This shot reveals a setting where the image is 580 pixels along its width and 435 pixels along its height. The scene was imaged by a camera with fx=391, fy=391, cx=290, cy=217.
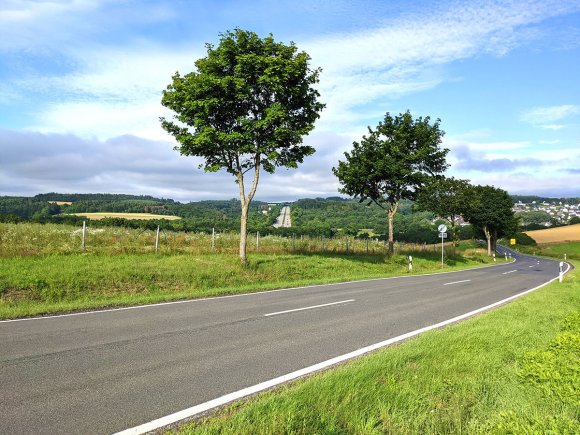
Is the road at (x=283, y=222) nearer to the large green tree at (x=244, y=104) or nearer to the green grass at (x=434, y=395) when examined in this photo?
the large green tree at (x=244, y=104)

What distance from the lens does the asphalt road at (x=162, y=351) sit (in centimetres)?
411

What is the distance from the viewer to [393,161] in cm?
2880

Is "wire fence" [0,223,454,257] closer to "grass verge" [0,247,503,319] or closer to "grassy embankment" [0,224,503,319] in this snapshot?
"grassy embankment" [0,224,503,319]

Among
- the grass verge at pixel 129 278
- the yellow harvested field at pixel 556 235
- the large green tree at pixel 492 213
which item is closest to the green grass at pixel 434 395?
the grass verge at pixel 129 278

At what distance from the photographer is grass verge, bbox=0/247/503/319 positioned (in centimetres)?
1095

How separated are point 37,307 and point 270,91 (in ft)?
41.1

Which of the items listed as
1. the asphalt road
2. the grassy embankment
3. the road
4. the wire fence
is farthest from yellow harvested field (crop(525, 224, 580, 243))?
the asphalt road

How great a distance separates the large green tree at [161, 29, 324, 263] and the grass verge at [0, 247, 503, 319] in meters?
2.04

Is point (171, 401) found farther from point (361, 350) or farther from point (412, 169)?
point (412, 169)

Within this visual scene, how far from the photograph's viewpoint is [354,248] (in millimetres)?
31891

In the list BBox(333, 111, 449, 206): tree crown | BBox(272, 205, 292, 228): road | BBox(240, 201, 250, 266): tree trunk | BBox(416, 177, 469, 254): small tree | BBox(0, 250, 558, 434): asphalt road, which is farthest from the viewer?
BBox(272, 205, 292, 228): road

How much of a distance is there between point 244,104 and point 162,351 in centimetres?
1393

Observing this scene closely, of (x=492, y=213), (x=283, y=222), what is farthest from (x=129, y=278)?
(x=283, y=222)

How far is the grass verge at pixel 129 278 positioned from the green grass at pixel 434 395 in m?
7.63
